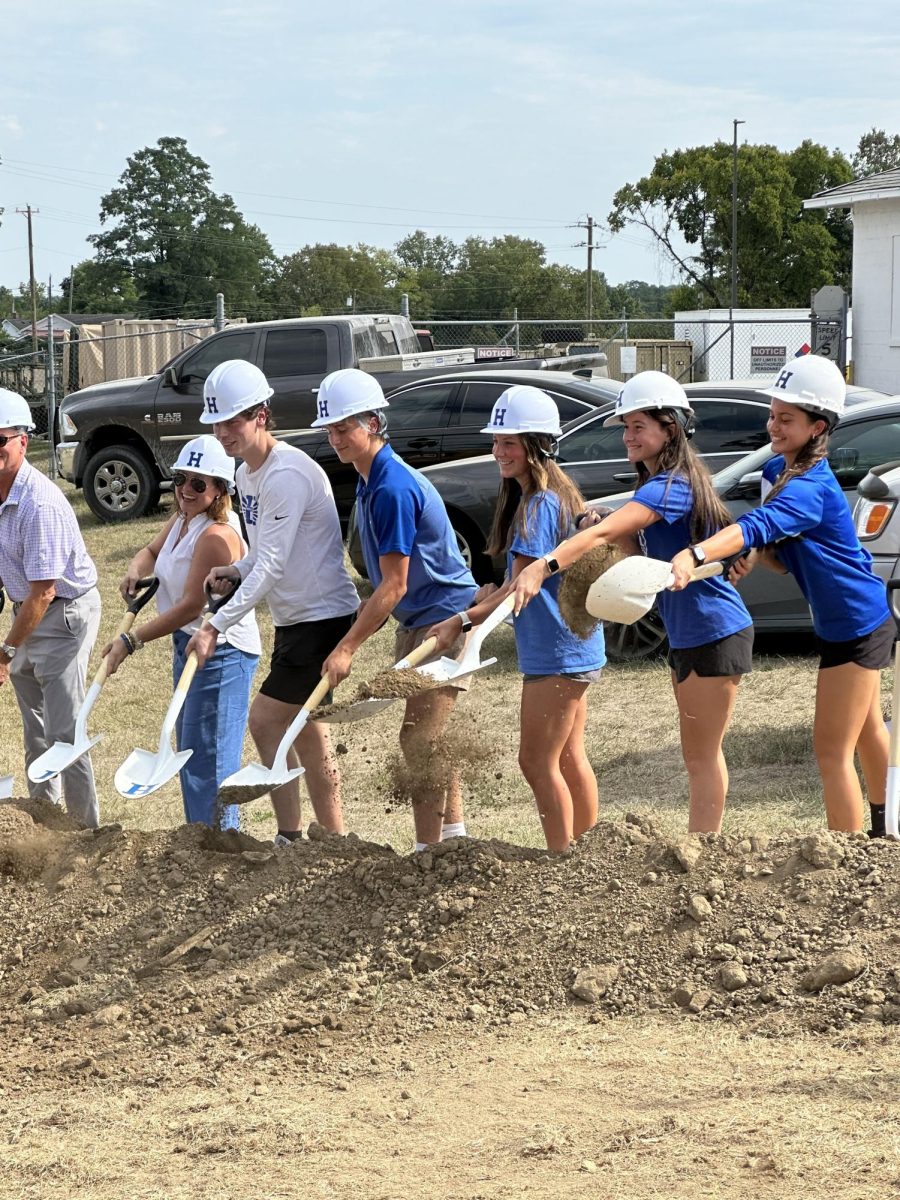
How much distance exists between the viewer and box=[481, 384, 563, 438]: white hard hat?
533cm

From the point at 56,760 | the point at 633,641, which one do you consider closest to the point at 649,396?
the point at 56,760

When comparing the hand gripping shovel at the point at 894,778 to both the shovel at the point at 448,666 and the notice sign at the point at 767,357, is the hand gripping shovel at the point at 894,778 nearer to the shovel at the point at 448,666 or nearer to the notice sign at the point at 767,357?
the shovel at the point at 448,666

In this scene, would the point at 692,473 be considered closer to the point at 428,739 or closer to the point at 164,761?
the point at 428,739

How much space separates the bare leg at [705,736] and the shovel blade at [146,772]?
76.0 inches

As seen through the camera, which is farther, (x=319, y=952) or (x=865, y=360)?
(x=865, y=360)

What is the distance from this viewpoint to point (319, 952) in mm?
4930

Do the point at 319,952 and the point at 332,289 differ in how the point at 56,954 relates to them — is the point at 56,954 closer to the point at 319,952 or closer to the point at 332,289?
the point at 319,952

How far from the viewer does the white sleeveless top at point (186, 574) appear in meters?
5.97

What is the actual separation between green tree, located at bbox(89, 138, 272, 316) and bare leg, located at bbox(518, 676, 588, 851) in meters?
78.4

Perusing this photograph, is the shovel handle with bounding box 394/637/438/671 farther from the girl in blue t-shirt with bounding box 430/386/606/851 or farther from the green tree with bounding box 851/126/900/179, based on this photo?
the green tree with bounding box 851/126/900/179

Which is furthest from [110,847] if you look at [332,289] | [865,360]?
[332,289]

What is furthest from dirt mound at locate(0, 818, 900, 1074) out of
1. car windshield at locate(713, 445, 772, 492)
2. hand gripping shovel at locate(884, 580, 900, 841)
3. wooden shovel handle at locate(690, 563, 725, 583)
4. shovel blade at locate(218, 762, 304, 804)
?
car windshield at locate(713, 445, 772, 492)

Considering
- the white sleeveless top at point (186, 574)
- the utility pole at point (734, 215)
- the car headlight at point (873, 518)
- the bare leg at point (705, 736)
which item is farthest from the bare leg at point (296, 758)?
the utility pole at point (734, 215)

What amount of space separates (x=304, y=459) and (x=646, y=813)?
2583 mm
